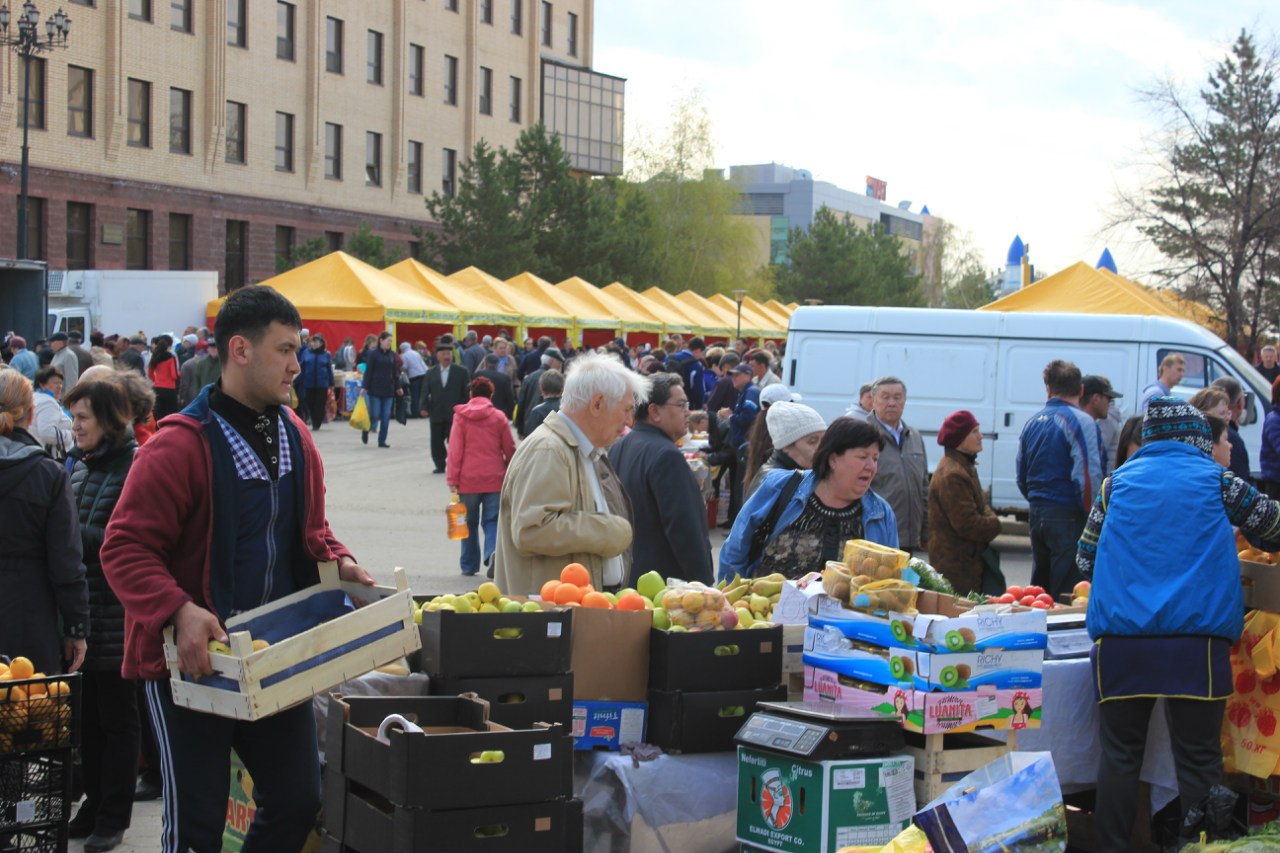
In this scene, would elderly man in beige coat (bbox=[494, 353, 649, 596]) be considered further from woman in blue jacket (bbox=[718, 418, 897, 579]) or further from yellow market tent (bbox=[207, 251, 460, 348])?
yellow market tent (bbox=[207, 251, 460, 348])

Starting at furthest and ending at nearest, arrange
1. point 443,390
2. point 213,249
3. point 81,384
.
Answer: point 213,249, point 443,390, point 81,384

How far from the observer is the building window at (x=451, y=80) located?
2178 inches

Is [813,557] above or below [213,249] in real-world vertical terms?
below

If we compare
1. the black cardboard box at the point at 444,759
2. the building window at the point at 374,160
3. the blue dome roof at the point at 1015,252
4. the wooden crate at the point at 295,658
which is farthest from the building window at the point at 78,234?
the blue dome roof at the point at 1015,252

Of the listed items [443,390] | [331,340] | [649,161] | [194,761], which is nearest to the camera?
[194,761]

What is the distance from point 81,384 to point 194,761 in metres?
2.42

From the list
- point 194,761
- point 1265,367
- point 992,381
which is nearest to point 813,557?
point 194,761

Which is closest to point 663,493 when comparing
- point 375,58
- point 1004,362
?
point 1004,362

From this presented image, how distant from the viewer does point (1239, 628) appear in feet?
16.5

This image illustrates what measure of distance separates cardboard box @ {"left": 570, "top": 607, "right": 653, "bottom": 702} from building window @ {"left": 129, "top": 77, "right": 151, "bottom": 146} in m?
40.3

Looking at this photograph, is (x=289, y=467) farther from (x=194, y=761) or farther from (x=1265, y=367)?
(x=1265, y=367)

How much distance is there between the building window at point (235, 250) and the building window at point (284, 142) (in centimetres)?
282

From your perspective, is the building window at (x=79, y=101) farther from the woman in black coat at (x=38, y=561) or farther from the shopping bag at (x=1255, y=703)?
the shopping bag at (x=1255, y=703)

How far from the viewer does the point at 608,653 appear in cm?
486
